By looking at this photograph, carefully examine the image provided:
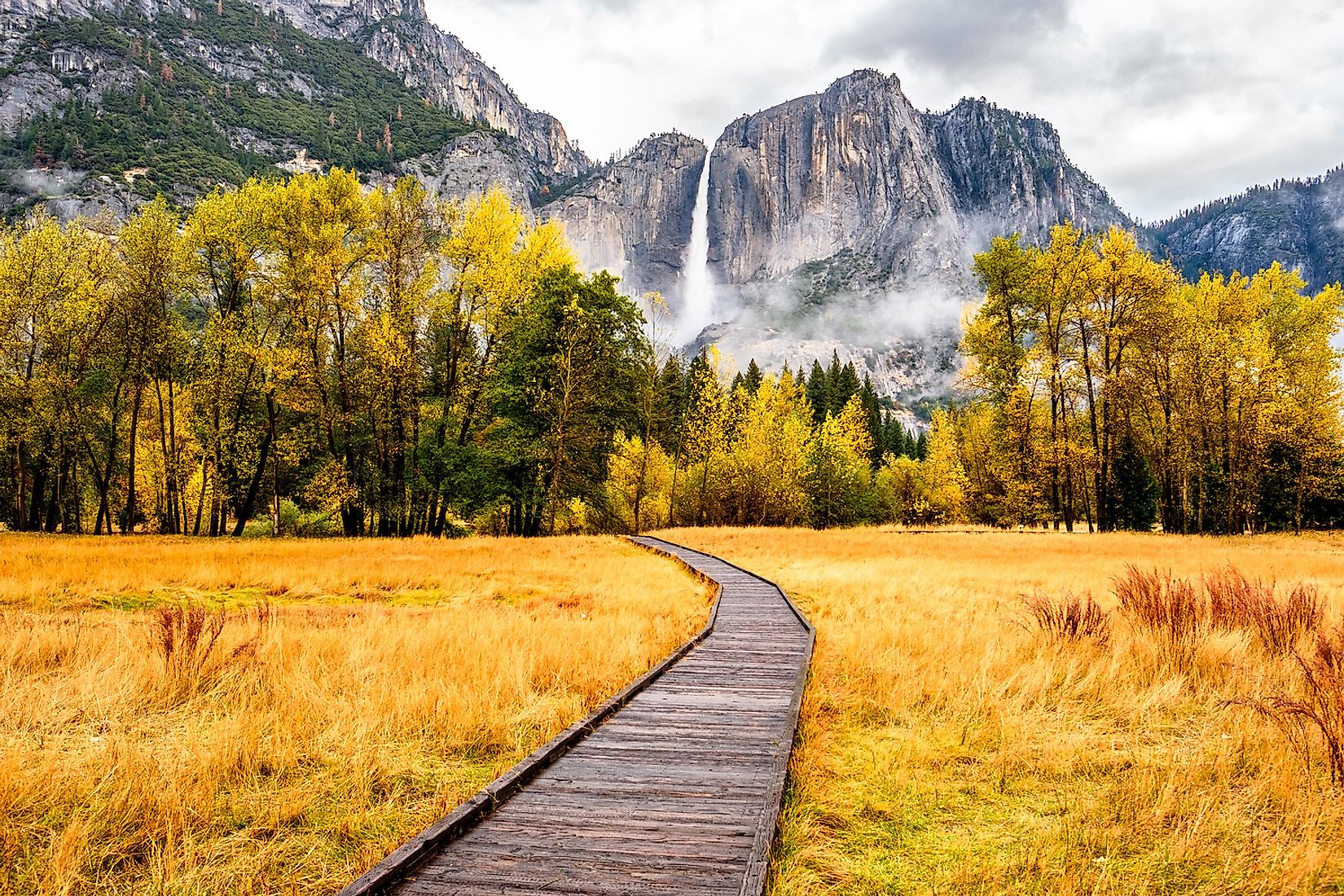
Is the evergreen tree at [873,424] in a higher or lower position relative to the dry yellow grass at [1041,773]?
higher

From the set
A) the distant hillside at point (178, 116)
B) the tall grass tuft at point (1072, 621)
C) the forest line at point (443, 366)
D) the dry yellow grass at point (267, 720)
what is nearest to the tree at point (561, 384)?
the forest line at point (443, 366)

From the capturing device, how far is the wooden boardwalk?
120 inches

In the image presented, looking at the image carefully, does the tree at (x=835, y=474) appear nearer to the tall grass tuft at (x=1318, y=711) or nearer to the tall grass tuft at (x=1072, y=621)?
the tall grass tuft at (x=1072, y=621)

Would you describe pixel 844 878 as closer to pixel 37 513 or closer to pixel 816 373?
pixel 37 513

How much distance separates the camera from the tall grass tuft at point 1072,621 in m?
8.95

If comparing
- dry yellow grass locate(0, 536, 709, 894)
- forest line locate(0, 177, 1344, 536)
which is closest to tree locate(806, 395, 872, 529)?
forest line locate(0, 177, 1344, 536)

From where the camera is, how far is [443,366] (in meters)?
32.5

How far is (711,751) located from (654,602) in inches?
313

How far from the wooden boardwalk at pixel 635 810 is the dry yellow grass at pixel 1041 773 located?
0.34 m

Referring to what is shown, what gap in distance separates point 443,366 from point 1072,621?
30.3 metres

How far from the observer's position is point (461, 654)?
790 centimetres

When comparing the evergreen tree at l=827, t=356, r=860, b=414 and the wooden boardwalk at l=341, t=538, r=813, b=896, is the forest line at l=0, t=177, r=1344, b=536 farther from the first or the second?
the evergreen tree at l=827, t=356, r=860, b=414

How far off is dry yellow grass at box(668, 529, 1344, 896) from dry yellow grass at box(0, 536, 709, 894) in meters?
2.62

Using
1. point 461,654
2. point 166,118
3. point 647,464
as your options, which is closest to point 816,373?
point 647,464
